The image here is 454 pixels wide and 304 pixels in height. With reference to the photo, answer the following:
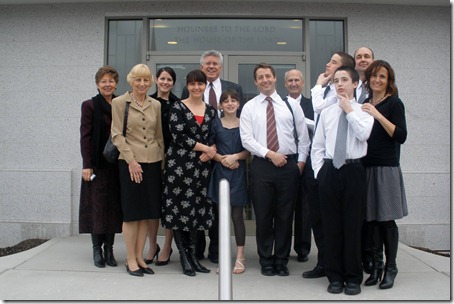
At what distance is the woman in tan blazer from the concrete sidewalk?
33cm

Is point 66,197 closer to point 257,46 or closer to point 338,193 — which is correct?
point 257,46

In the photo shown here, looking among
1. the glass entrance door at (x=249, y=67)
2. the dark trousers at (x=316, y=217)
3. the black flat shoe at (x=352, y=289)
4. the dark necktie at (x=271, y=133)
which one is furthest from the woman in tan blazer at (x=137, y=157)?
the glass entrance door at (x=249, y=67)

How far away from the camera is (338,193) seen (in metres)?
3.83

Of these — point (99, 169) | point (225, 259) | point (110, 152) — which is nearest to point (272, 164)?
point (110, 152)

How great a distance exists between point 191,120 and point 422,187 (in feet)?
13.6

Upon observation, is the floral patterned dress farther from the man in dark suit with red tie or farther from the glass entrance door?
the glass entrance door

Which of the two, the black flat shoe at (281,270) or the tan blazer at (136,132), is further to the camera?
the black flat shoe at (281,270)

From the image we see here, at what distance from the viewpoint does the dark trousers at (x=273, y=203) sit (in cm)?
429

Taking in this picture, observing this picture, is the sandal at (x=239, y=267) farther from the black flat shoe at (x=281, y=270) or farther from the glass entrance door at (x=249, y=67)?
the glass entrance door at (x=249, y=67)

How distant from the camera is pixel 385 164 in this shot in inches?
155

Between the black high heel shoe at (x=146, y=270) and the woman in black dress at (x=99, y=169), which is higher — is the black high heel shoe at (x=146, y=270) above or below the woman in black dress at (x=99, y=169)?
below

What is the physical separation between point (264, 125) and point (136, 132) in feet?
3.88

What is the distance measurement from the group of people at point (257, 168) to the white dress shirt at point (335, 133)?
1 centimetres

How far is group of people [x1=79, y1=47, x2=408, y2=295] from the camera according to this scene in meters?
3.87
